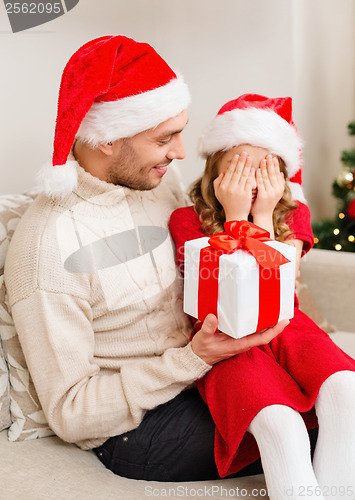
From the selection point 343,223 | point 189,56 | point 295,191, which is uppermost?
point 189,56

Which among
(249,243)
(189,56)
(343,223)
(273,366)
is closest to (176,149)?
(249,243)

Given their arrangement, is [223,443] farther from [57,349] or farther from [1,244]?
[1,244]

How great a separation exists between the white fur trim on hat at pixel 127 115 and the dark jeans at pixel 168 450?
68 centimetres

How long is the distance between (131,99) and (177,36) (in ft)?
4.13

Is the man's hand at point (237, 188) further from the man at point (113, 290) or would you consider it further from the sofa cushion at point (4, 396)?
the sofa cushion at point (4, 396)

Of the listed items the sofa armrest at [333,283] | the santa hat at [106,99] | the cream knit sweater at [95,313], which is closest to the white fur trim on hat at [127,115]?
the santa hat at [106,99]

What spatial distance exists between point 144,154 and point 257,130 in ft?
1.00

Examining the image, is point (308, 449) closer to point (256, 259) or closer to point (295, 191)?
point (256, 259)

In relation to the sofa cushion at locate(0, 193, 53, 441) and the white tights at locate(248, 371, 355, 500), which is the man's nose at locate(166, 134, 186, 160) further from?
the white tights at locate(248, 371, 355, 500)

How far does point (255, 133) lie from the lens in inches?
54.1

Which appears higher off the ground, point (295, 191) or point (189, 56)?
point (189, 56)

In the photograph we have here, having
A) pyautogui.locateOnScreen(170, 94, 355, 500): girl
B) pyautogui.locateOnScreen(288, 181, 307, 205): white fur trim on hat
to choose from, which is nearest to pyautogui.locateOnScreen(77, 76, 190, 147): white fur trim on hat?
pyautogui.locateOnScreen(170, 94, 355, 500): girl

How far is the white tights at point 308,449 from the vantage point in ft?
3.20

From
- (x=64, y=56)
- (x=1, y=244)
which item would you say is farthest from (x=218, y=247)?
(x=64, y=56)
